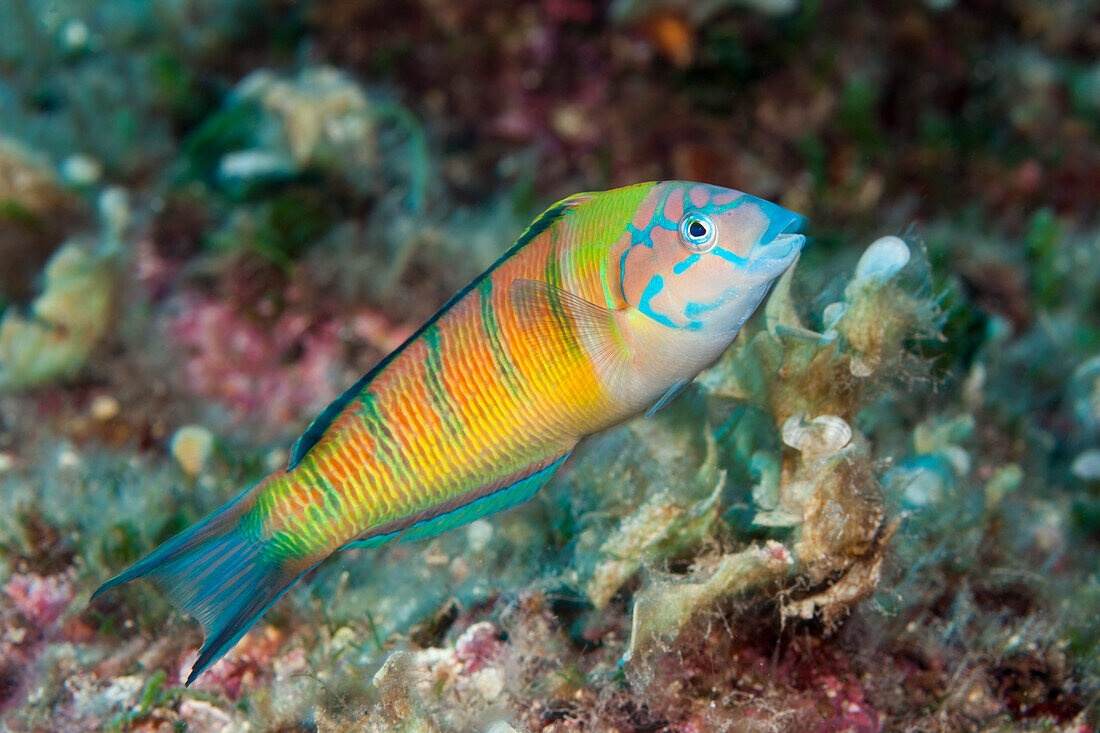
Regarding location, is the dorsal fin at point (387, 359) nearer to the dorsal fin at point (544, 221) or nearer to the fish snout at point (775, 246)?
the dorsal fin at point (544, 221)

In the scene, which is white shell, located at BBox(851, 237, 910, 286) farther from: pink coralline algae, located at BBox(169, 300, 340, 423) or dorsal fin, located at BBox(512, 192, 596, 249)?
pink coralline algae, located at BBox(169, 300, 340, 423)

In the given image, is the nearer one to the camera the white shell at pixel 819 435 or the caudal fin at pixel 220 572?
the caudal fin at pixel 220 572

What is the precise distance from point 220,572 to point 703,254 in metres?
1.62

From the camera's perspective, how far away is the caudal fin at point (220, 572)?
1.95 meters

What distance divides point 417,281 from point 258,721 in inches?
117

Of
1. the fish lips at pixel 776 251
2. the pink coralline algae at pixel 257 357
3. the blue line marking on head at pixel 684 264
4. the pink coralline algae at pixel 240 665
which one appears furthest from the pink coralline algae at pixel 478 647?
the pink coralline algae at pixel 257 357

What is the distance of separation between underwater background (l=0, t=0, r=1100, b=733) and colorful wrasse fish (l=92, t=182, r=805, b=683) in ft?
1.50

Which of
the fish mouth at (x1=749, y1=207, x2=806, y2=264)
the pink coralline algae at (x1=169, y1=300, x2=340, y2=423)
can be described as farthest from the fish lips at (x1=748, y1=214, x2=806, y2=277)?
the pink coralline algae at (x1=169, y1=300, x2=340, y2=423)

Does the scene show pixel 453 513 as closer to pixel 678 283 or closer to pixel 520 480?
pixel 520 480

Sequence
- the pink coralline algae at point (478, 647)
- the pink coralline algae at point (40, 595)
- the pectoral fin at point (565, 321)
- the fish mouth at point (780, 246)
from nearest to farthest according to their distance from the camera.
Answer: the fish mouth at point (780, 246)
the pectoral fin at point (565, 321)
the pink coralline algae at point (478, 647)
the pink coralline algae at point (40, 595)

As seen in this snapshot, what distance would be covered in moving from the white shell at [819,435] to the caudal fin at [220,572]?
152cm

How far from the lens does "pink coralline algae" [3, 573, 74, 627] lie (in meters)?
2.89

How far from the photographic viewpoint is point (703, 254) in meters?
1.96

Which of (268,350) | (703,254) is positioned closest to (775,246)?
(703,254)
